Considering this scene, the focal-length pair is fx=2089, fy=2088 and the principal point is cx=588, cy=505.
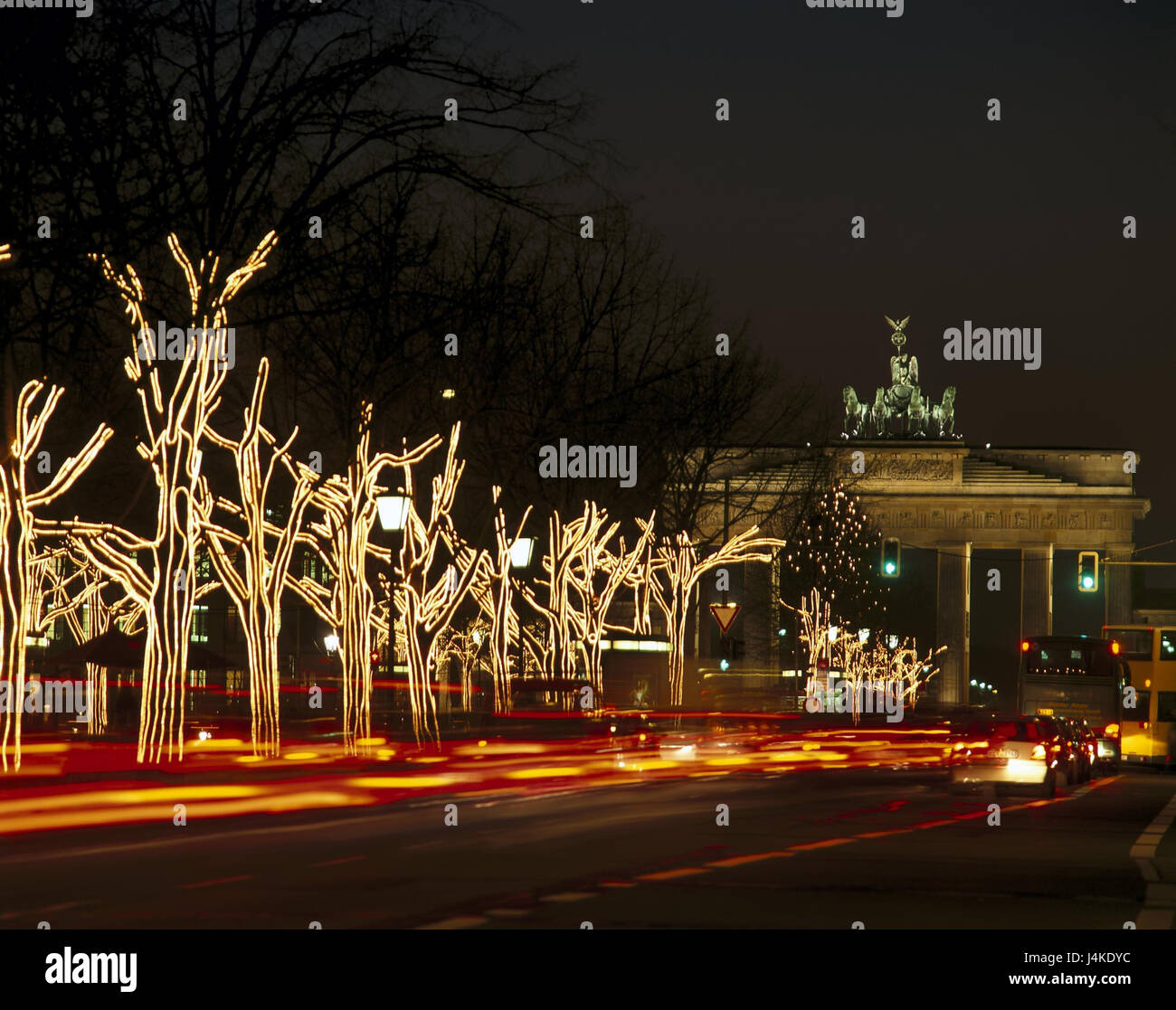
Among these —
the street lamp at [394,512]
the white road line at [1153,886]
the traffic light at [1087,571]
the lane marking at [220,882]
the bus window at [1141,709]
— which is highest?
the street lamp at [394,512]

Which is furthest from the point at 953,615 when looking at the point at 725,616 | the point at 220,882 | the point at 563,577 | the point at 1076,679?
the point at 220,882

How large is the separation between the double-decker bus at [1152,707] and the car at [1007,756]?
73.9ft

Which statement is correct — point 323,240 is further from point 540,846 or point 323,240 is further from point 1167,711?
point 1167,711

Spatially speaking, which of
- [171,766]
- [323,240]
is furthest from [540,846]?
[323,240]

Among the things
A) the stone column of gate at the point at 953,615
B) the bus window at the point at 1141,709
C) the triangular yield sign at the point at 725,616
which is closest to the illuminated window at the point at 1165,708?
the bus window at the point at 1141,709

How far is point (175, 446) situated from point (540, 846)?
762 centimetres

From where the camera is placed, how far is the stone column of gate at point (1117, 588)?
126m

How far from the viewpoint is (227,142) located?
19188 millimetres

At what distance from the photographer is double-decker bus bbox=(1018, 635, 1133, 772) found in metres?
54.7

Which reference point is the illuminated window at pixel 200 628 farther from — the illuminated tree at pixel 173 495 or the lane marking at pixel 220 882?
the lane marking at pixel 220 882

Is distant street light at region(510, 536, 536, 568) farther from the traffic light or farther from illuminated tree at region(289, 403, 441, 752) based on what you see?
the traffic light

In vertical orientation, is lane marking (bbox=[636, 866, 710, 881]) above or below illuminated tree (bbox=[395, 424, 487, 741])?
below

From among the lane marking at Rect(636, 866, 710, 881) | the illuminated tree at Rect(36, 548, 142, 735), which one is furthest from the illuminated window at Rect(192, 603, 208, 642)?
the lane marking at Rect(636, 866, 710, 881)

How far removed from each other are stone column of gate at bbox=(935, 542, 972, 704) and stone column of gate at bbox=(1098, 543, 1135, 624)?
8849 mm
